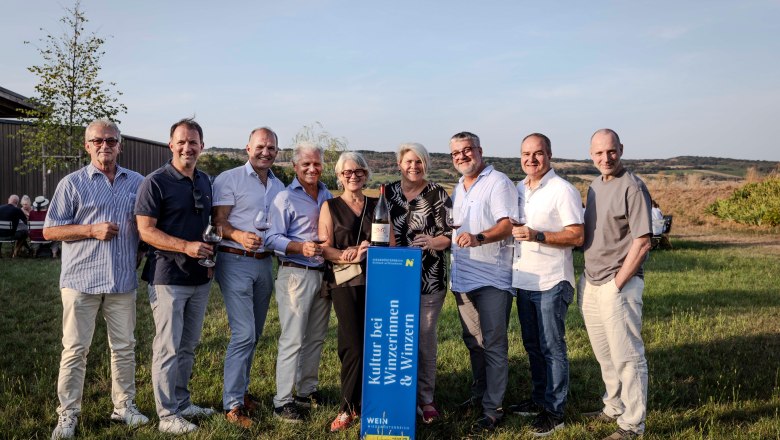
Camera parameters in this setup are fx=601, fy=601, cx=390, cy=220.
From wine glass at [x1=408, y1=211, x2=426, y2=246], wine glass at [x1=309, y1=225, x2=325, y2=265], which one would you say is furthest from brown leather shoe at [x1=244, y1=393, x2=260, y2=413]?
wine glass at [x1=408, y1=211, x2=426, y2=246]

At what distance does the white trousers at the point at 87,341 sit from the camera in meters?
4.42

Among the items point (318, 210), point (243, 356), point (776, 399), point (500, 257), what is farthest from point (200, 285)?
point (776, 399)

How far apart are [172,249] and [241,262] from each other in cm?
60

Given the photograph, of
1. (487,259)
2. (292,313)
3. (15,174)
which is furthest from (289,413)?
(15,174)

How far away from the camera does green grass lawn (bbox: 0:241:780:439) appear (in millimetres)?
4719

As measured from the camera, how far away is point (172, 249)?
4.38 metres

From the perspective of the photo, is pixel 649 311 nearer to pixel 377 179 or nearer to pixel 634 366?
pixel 634 366

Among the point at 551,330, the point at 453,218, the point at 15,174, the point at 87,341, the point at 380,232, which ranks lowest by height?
the point at 87,341

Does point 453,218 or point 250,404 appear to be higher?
point 453,218

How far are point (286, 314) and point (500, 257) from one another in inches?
70.7

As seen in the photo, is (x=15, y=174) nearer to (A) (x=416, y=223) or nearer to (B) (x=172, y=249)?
(B) (x=172, y=249)

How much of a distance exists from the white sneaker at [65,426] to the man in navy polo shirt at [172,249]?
24.5 inches

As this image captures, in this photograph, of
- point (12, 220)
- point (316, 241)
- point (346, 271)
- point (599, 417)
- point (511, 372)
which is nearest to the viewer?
point (346, 271)

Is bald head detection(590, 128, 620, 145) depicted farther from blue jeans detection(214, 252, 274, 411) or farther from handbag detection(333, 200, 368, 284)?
blue jeans detection(214, 252, 274, 411)
